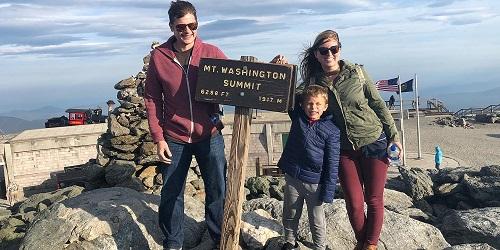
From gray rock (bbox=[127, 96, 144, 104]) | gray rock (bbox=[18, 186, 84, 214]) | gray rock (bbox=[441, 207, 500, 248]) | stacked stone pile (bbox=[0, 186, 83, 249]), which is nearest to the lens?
gray rock (bbox=[441, 207, 500, 248])

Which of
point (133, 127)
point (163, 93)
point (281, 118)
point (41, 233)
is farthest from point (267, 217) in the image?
point (281, 118)

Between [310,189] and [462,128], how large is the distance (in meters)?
34.9

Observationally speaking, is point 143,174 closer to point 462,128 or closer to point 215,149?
point 215,149

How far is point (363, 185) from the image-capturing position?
18.5ft

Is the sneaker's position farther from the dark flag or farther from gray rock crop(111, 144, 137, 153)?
the dark flag

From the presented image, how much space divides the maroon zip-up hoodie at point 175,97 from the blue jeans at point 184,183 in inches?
5.9

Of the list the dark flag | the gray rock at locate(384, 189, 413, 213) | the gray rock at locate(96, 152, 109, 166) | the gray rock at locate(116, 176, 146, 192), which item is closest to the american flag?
the dark flag

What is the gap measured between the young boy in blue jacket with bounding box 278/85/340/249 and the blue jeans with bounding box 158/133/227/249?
0.79 meters

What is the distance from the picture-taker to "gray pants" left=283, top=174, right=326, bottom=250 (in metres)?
5.28

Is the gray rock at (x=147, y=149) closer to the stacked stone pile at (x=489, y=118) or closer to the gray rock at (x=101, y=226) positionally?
the gray rock at (x=101, y=226)

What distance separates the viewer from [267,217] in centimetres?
674

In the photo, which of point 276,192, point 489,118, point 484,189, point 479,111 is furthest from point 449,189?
point 479,111

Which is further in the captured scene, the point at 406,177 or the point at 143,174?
the point at 406,177

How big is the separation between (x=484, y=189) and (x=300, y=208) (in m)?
7.82
